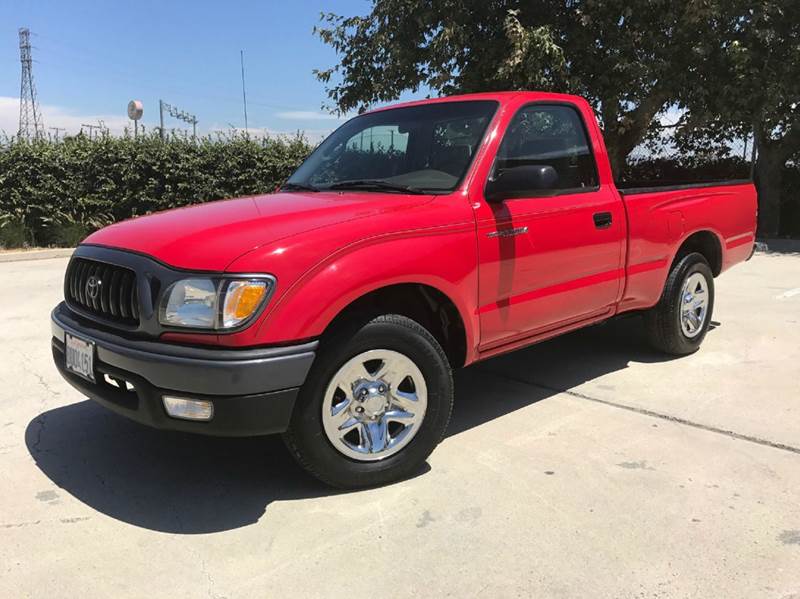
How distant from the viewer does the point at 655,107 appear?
1207 centimetres

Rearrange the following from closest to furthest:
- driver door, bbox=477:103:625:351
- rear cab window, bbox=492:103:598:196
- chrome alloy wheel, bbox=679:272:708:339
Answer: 1. driver door, bbox=477:103:625:351
2. rear cab window, bbox=492:103:598:196
3. chrome alloy wheel, bbox=679:272:708:339

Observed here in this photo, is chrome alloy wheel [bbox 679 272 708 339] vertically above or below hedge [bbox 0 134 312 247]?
below

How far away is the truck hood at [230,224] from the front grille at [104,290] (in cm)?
12

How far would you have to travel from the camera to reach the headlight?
8.57 feet

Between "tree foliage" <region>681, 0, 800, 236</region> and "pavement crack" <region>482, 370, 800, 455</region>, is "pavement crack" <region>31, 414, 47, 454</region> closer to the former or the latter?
"pavement crack" <region>482, 370, 800, 455</region>

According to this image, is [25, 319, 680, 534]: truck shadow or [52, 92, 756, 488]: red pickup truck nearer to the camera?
[52, 92, 756, 488]: red pickup truck

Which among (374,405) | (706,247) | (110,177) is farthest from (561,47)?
(374,405)

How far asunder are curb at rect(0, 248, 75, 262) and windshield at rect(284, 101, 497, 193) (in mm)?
9116

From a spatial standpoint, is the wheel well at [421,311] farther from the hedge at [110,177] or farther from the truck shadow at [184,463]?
the hedge at [110,177]

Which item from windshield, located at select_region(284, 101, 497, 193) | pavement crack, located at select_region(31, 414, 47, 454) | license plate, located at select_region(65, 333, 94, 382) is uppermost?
windshield, located at select_region(284, 101, 497, 193)

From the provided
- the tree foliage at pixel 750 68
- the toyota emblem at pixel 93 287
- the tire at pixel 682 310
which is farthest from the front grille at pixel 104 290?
the tree foliage at pixel 750 68

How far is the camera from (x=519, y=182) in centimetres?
337

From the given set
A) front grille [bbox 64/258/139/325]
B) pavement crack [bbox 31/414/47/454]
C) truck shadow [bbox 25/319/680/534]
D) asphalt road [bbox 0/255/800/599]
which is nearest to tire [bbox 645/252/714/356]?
asphalt road [bbox 0/255/800/599]

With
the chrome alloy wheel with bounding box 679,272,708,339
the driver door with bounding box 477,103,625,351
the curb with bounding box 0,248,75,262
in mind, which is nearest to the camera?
the driver door with bounding box 477,103,625,351
